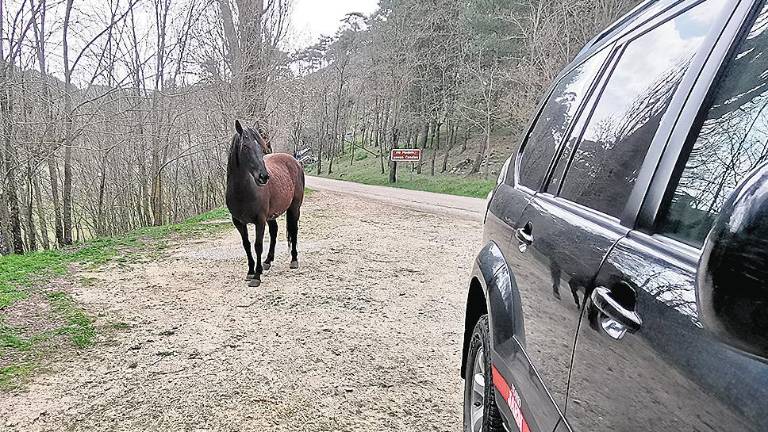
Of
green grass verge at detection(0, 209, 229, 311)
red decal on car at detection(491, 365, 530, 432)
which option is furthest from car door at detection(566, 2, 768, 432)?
green grass verge at detection(0, 209, 229, 311)

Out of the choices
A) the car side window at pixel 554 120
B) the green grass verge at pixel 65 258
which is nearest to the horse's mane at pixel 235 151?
the green grass verge at pixel 65 258

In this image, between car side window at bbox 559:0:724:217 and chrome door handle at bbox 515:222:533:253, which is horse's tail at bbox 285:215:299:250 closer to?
chrome door handle at bbox 515:222:533:253

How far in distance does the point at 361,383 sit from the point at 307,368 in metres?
0.43

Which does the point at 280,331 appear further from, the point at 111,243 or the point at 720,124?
the point at 111,243

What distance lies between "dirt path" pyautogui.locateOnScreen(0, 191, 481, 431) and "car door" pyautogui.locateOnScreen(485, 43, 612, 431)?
128 centimetres

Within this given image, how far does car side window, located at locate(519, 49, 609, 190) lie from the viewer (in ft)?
6.15

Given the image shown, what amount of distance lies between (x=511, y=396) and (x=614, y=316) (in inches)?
29.0

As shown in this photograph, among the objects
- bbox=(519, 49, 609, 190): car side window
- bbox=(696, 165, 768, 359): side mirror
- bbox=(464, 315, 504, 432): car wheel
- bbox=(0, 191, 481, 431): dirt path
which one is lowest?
bbox=(0, 191, 481, 431): dirt path

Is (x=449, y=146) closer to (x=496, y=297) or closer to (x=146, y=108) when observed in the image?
(x=146, y=108)

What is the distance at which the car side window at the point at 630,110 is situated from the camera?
3.82 ft

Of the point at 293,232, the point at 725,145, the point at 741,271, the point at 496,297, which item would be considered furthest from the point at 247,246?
the point at 741,271

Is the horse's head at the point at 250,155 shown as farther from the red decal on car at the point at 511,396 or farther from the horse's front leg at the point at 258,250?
the red decal on car at the point at 511,396

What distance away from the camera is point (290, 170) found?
6676mm

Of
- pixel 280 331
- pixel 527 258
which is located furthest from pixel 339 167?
pixel 527 258
